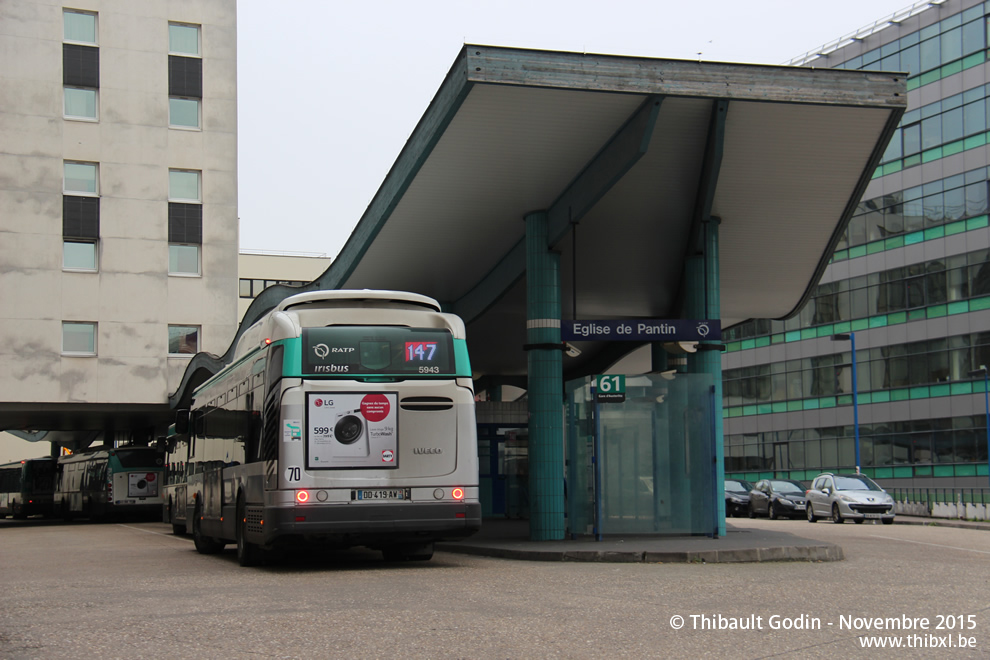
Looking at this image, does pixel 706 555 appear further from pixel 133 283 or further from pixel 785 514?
pixel 133 283

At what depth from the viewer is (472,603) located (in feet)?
33.1

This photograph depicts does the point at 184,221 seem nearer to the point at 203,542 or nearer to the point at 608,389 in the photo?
the point at 203,542

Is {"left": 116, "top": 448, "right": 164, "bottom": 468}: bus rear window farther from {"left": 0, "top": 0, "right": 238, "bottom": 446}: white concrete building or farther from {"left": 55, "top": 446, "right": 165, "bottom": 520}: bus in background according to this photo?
{"left": 0, "top": 0, "right": 238, "bottom": 446}: white concrete building

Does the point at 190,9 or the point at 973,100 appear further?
the point at 973,100

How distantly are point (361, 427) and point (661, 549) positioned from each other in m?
4.49

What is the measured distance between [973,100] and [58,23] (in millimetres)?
38755

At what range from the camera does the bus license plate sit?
46.3 ft

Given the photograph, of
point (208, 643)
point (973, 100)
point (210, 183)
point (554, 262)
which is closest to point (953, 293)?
point (973, 100)

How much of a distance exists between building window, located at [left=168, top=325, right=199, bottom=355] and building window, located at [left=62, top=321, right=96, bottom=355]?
105 inches

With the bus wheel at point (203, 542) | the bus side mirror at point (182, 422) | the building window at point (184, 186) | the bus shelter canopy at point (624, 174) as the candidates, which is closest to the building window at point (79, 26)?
the building window at point (184, 186)

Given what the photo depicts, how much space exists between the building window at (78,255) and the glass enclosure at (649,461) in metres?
26.5

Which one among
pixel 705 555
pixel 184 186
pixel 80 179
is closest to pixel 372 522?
pixel 705 555

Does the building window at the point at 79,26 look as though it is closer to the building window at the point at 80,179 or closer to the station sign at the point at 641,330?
the building window at the point at 80,179

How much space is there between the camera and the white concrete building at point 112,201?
39.2 meters
